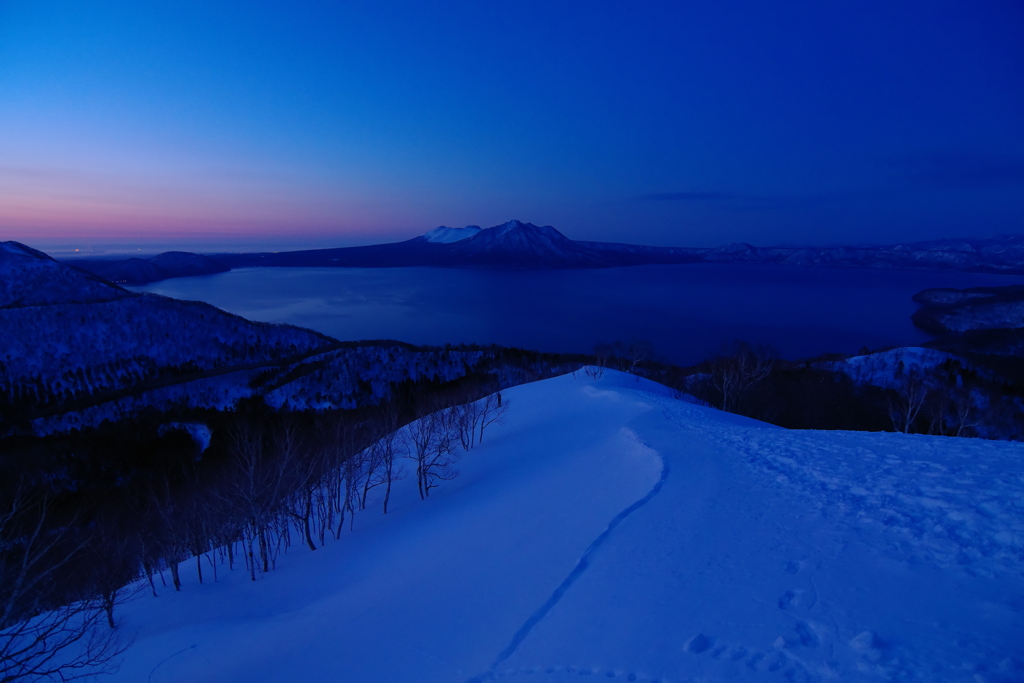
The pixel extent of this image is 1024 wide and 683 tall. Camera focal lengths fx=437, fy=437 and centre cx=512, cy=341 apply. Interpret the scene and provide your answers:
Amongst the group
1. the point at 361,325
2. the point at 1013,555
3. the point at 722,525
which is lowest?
the point at 361,325

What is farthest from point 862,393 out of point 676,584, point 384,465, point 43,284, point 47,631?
point 43,284

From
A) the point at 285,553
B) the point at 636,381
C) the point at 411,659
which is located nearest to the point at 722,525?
the point at 411,659

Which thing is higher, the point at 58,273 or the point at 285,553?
the point at 58,273

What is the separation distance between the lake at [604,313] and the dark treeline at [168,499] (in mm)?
58538

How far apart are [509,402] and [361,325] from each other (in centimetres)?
9512

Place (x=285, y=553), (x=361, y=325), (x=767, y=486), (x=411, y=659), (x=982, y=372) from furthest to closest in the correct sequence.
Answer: (x=361, y=325), (x=982, y=372), (x=285, y=553), (x=767, y=486), (x=411, y=659)

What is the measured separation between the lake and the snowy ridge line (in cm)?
8000

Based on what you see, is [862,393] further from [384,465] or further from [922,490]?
[384,465]

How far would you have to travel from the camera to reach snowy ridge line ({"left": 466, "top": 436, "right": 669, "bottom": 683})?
21.0 ft

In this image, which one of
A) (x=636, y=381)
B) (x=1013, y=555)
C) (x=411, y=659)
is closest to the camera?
(x=1013, y=555)

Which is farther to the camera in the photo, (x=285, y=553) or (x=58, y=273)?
(x=58, y=273)

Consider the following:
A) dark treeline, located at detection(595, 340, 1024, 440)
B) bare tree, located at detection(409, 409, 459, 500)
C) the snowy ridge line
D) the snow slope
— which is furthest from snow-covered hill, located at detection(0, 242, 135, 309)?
the snowy ridge line

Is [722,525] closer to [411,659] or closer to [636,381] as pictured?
[411,659]

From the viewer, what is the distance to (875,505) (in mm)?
8656
